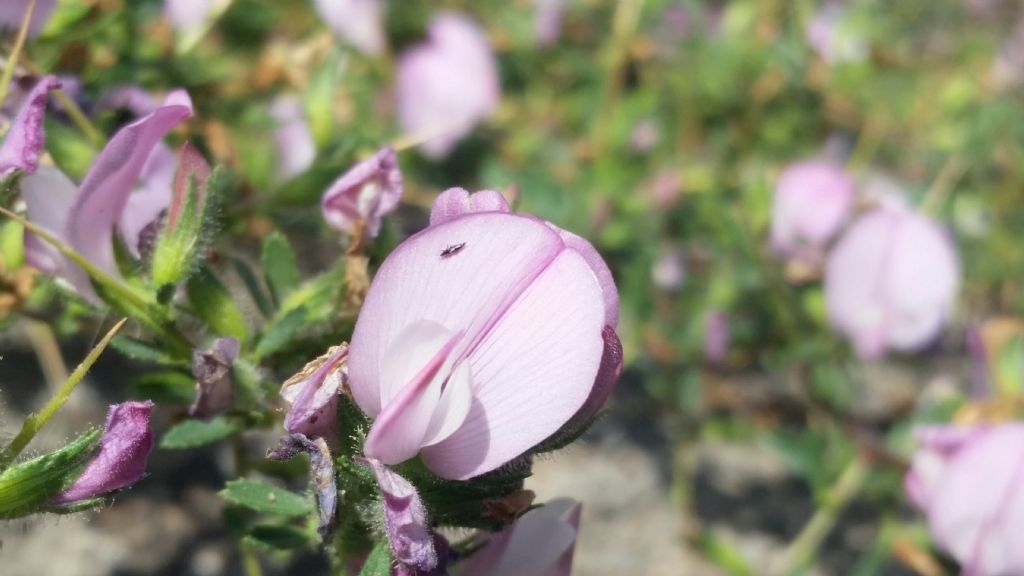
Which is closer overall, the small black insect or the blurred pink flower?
the small black insect

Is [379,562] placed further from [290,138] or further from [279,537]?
[290,138]

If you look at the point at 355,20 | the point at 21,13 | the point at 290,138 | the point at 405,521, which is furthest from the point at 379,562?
the point at 355,20

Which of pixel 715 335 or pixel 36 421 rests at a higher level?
pixel 36 421

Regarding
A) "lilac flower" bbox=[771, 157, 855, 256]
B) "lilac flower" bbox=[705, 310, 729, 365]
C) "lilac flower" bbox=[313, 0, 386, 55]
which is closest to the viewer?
"lilac flower" bbox=[313, 0, 386, 55]

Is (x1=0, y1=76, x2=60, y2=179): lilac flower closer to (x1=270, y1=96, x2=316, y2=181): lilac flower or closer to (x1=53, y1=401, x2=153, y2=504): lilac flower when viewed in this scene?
(x1=53, y1=401, x2=153, y2=504): lilac flower

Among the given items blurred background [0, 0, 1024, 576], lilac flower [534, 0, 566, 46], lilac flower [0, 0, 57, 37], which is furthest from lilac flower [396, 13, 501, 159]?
lilac flower [0, 0, 57, 37]

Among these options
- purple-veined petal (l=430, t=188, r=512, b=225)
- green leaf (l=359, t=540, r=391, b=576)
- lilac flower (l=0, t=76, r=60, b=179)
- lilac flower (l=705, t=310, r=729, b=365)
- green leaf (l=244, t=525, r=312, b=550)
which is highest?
lilac flower (l=0, t=76, r=60, b=179)


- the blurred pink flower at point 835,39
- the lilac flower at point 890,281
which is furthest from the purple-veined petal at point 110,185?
the blurred pink flower at point 835,39
